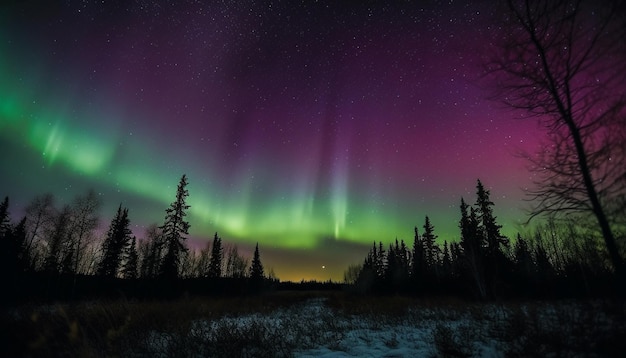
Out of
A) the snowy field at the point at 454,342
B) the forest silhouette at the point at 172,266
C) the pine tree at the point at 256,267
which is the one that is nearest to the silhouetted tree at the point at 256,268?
the pine tree at the point at 256,267

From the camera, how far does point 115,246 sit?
4272 centimetres

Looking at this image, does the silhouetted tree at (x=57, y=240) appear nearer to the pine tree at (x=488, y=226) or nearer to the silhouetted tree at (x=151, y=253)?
the silhouetted tree at (x=151, y=253)

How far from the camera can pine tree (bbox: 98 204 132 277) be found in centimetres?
4156

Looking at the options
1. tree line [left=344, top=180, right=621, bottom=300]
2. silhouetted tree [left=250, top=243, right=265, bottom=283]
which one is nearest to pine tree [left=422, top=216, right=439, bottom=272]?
tree line [left=344, top=180, right=621, bottom=300]

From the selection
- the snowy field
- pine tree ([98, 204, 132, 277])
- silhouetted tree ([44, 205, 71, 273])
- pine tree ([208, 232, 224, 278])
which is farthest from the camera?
pine tree ([208, 232, 224, 278])

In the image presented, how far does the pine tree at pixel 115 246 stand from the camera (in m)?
41.6

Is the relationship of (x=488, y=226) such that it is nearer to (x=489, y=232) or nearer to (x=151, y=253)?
(x=489, y=232)

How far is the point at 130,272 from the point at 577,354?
56649mm

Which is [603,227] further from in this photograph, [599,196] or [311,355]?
[311,355]

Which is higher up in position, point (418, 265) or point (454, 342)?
point (418, 265)

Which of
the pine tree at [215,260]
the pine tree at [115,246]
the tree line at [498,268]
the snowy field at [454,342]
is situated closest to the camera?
the snowy field at [454,342]

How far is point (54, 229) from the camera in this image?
32.2m

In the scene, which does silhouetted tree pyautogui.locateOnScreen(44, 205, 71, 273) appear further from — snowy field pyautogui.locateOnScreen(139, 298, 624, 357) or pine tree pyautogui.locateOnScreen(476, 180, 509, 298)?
pine tree pyautogui.locateOnScreen(476, 180, 509, 298)

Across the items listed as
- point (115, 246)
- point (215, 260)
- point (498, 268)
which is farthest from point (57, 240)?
point (498, 268)
